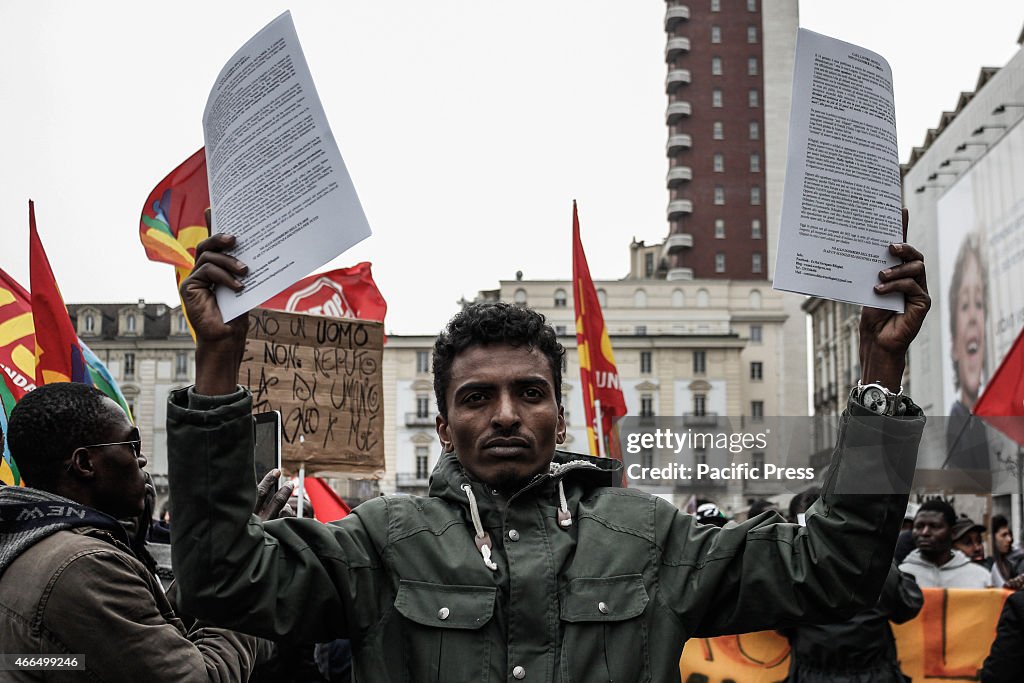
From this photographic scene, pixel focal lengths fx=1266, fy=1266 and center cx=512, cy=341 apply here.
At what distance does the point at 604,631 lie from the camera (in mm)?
2490

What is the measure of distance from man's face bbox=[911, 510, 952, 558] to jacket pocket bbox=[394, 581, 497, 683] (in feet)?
19.2

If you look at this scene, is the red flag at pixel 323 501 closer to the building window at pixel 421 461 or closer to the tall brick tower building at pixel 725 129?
the building window at pixel 421 461

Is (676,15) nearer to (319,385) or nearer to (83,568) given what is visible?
(319,385)

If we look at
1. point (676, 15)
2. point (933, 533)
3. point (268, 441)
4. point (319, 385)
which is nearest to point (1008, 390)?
point (933, 533)

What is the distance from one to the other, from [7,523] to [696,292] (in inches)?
3154

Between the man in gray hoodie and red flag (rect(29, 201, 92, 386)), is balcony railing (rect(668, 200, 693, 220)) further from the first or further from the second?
red flag (rect(29, 201, 92, 386))

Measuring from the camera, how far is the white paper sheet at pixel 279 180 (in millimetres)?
2393

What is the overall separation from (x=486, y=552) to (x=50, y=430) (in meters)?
1.36

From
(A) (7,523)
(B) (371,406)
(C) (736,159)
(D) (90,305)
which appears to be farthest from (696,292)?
(A) (7,523)

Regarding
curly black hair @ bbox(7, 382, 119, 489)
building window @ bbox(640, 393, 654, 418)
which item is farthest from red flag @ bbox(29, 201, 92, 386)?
building window @ bbox(640, 393, 654, 418)

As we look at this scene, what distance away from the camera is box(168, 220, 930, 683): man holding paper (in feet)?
7.71

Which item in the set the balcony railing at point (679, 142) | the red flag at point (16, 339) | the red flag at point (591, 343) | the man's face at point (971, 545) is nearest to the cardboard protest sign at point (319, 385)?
the red flag at point (16, 339)

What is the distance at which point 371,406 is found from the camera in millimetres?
8484

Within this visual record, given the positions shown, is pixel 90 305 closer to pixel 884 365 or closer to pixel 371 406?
pixel 371 406
